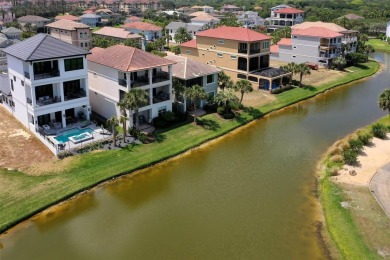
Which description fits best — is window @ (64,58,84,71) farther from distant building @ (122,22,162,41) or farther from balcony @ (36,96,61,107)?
distant building @ (122,22,162,41)

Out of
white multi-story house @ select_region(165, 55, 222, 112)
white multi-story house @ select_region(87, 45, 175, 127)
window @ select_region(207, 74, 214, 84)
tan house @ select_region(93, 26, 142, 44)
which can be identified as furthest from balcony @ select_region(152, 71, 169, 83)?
tan house @ select_region(93, 26, 142, 44)

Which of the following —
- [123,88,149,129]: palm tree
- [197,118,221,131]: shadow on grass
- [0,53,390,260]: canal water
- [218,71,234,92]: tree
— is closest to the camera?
[0,53,390,260]: canal water

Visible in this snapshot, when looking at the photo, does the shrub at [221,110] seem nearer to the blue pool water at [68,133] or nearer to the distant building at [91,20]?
the blue pool water at [68,133]

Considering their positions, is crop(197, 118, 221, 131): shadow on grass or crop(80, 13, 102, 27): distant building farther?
crop(80, 13, 102, 27): distant building

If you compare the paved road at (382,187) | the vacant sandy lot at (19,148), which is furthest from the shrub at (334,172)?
the vacant sandy lot at (19,148)

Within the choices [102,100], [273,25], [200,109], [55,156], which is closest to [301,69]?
[200,109]

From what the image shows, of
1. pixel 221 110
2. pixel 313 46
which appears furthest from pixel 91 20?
pixel 221 110

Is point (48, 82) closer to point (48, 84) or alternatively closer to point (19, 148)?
point (48, 84)
